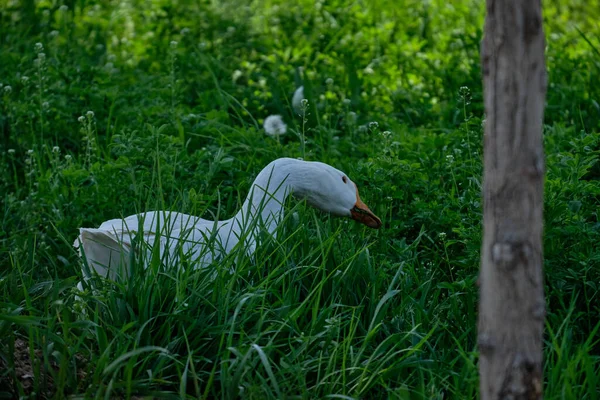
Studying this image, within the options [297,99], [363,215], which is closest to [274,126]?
[297,99]

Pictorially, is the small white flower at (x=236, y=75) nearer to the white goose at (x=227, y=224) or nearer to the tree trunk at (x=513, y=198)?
the white goose at (x=227, y=224)

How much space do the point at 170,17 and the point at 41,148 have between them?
186 cm

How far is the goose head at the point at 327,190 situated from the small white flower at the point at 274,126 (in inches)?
51.9

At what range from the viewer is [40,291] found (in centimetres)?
391

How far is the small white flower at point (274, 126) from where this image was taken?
5.48 meters

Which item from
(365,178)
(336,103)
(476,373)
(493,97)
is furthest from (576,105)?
(493,97)

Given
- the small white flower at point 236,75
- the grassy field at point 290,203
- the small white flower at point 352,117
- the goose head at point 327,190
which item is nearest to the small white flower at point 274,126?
the grassy field at point 290,203

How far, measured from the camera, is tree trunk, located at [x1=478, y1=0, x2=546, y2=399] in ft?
8.18

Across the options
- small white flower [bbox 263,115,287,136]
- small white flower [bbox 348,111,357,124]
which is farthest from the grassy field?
small white flower [bbox 263,115,287,136]

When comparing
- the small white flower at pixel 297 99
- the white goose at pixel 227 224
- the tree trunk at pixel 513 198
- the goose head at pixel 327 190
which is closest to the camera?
the tree trunk at pixel 513 198

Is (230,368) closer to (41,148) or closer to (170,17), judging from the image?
(41,148)

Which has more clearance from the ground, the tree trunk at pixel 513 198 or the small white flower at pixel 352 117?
the tree trunk at pixel 513 198

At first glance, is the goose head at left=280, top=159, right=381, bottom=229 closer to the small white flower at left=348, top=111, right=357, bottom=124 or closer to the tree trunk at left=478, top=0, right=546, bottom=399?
the small white flower at left=348, top=111, right=357, bottom=124

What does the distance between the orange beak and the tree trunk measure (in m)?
1.61
